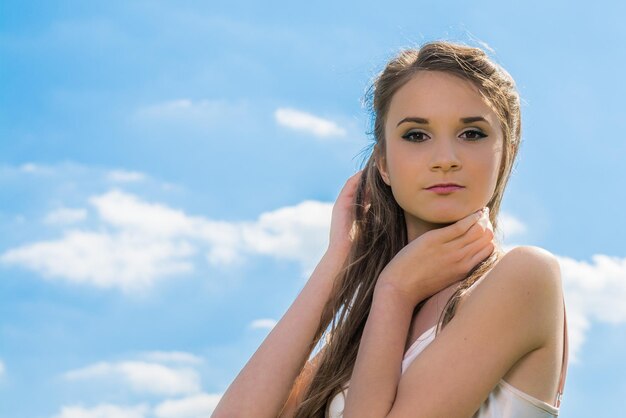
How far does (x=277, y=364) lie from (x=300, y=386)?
0.25m

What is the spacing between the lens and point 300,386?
489cm

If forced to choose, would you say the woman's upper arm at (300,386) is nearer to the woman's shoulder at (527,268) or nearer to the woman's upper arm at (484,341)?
the woman's upper arm at (484,341)

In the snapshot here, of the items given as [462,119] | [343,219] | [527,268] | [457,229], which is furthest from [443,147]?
[343,219]

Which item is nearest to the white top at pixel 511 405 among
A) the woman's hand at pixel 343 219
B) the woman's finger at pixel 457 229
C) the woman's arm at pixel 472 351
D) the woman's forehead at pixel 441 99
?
the woman's arm at pixel 472 351

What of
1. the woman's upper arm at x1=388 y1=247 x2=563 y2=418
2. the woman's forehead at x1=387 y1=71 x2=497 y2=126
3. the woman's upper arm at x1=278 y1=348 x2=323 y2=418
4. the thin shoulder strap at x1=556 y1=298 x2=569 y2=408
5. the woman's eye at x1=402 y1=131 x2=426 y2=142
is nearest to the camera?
the woman's upper arm at x1=388 y1=247 x2=563 y2=418

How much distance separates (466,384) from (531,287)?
0.52 metres

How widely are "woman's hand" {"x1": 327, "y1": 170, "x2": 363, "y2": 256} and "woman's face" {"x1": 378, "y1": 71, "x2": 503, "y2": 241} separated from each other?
22.0 inches

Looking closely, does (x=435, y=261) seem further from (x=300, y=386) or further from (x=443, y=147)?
(x=300, y=386)

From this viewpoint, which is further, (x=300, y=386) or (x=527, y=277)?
(x=300, y=386)

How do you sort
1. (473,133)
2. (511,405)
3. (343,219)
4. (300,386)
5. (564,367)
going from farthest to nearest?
(343,219)
(300,386)
(473,133)
(564,367)
(511,405)

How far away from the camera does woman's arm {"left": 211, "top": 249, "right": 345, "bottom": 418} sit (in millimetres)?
4676

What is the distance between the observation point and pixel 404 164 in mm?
4582

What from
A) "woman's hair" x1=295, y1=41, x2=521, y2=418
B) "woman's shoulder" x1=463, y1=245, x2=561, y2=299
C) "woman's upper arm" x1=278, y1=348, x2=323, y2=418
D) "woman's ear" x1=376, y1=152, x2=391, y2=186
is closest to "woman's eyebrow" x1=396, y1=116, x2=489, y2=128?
"woman's hair" x1=295, y1=41, x2=521, y2=418

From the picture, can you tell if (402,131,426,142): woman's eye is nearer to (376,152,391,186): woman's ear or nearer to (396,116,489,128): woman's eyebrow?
(396,116,489,128): woman's eyebrow
